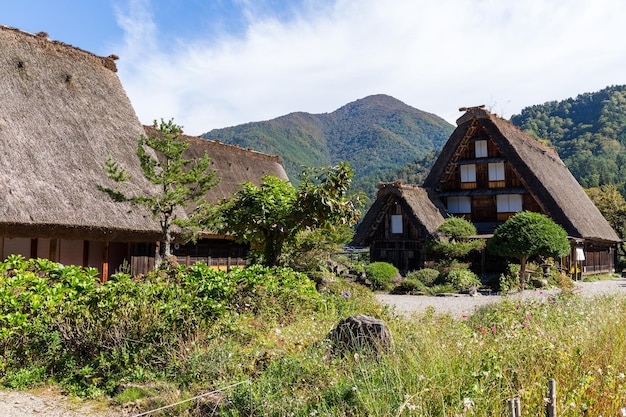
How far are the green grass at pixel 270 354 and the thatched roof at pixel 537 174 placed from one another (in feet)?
60.5

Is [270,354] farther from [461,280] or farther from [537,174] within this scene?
[537,174]

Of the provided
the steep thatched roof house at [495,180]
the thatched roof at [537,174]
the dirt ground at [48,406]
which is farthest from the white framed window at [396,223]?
the dirt ground at [48,406]

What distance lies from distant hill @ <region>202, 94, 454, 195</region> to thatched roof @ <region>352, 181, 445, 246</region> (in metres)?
51.2

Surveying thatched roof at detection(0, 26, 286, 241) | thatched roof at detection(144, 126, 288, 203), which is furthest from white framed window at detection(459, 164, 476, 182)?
thatched roof at detection(0, 26, 286, 241)

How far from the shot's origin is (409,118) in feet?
398

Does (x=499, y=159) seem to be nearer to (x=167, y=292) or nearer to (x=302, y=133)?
(x=167, y=292)

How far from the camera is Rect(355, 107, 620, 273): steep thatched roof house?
2688 cm

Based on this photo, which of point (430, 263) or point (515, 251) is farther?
point (430, 263)

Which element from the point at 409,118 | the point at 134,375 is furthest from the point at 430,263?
the point at 409,118

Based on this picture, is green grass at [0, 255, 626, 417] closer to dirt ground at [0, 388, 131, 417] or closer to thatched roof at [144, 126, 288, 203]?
dirt ground at [0, 388, 131, 417]

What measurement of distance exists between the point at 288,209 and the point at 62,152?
666 cm

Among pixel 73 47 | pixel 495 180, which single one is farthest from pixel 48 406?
pixel 495 180

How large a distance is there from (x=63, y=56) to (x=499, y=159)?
19.8 m

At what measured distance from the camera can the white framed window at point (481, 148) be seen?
94.6 feet
